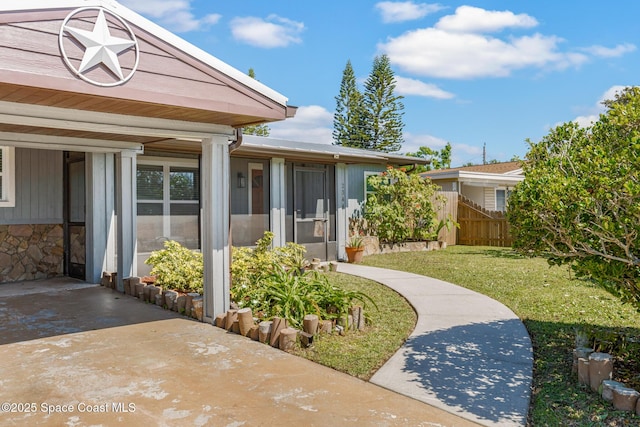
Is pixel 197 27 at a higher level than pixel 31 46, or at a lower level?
higher

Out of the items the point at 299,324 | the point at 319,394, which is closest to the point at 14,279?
the point at 299,324

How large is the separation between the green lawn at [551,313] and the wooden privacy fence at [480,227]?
98.9 inches

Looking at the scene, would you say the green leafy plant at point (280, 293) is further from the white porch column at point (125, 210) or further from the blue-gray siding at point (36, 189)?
the blue-gray siding at point (36, 189)

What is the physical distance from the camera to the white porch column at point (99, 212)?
770 cm

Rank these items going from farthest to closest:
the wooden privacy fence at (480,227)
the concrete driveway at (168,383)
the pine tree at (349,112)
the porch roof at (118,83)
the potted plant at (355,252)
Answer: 1. the pine tree at (349,112)
2. the wooden privacy fence at (480,227)
3. the potted plant at (355,252)
4. the porch roof at (118,83)
5. the concrete driveway at (168,383)

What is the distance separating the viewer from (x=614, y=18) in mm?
10680

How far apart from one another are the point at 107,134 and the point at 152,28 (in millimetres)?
2469

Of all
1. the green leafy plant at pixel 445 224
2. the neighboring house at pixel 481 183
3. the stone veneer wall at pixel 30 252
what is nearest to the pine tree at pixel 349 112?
the neighboring house at pixel 481 183

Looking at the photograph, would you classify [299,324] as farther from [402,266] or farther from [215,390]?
[402,266]

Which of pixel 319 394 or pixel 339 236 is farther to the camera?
pixel 339 236

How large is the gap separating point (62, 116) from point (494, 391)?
452cm

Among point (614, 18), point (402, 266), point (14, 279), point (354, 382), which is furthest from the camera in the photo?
point (614, 18)

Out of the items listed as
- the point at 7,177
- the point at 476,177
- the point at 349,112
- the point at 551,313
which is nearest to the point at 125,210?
the point at 7,177

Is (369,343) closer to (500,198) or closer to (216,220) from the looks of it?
(216,220)
